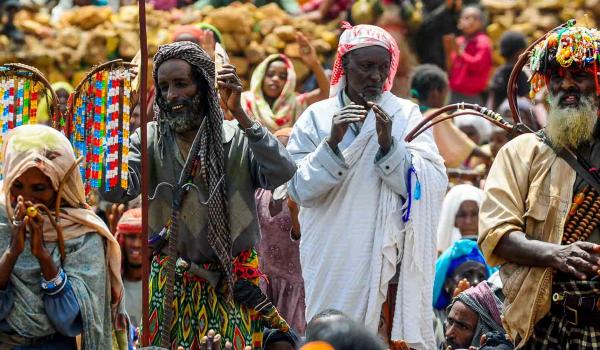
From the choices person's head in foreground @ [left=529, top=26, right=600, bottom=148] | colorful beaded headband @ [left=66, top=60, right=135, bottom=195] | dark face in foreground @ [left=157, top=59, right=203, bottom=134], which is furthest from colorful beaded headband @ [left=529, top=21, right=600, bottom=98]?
colorful beaded headband @ [left=66, top=60, right=135, bottom=195]

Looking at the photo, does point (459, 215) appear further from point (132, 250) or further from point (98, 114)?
point (98, 114)

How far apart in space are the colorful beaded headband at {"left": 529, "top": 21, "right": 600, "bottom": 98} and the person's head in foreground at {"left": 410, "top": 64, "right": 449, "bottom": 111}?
727 centimetres

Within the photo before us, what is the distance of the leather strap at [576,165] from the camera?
27.7ft

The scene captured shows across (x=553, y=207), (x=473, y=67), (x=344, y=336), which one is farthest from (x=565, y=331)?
(x=473, y=67)

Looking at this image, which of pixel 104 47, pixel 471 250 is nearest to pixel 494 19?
pixel 104 47

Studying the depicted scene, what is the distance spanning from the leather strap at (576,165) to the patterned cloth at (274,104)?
5.12 metres

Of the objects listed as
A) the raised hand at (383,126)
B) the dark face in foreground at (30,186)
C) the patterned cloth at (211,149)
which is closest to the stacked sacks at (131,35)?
the raised hand at (383,126)

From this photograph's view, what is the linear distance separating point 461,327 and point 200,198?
226 centimetres

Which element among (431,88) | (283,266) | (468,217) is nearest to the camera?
(283,266)

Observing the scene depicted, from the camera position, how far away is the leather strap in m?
8.43

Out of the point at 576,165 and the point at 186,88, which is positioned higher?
the point at 186,88

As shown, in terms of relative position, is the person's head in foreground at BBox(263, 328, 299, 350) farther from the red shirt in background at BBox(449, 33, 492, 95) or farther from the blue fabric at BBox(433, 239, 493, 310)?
the red shirt in background at BBox(449, 33, 492, 95)

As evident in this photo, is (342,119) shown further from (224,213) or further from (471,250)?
(471,250)

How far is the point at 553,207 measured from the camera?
8.45 m
